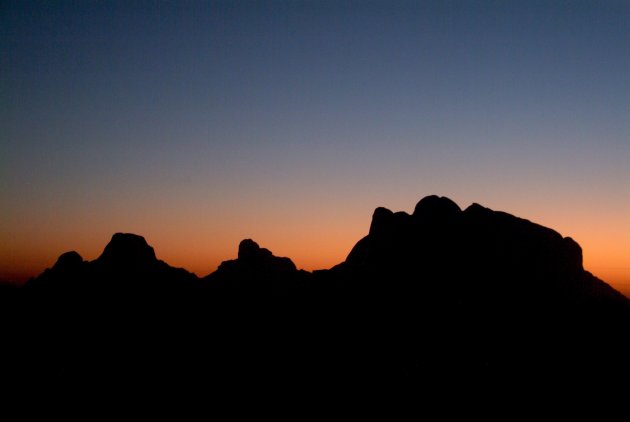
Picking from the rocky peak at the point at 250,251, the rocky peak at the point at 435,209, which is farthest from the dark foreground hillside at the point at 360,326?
the rocky peak at the point at 250,251

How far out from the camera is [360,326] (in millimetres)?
58906

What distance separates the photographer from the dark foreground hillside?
50656 millimetres

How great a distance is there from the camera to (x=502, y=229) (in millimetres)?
67625

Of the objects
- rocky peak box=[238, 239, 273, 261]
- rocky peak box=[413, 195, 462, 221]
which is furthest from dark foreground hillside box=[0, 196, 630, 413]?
rocky peak box=[238, 239, 273, 261]

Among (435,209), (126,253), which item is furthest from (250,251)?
(435,209)

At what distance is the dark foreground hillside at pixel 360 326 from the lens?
50656mm

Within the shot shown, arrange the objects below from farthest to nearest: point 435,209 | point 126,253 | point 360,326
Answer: point 126,253
point 435,209
point 360,326

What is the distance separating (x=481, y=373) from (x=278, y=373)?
79.0 ft

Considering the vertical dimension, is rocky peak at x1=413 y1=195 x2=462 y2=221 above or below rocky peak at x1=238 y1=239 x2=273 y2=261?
above

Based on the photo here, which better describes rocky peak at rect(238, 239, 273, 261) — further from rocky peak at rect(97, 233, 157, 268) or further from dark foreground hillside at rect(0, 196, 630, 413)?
rocky peak at rect(97, 233, 157, 268)

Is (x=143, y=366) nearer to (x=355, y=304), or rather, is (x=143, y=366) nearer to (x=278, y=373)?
(x=278, y=373)

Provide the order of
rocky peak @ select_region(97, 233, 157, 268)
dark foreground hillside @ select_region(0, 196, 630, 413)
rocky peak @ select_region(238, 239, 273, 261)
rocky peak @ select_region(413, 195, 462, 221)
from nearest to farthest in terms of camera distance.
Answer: dark foreground hillside @ select_region(0, 196, 630, 413)
rocky peak @ select_region(413, 195, 462, 221)
rocky peak @ select_region(97, 233, 157, 268)
rocky peak @ select_region(238, 239, 273, 261)

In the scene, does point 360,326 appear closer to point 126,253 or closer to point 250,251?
point 250,251

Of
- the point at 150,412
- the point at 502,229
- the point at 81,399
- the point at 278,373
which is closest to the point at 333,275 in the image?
the point at 278,373
